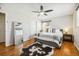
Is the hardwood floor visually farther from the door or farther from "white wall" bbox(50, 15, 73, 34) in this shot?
"white wall" bbox(50, 15, 73, 34)

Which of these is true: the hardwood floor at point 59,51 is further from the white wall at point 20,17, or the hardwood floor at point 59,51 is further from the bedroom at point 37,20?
the white wall at point 20,17

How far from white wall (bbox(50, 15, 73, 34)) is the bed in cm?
12

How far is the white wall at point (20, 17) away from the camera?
1.95 m

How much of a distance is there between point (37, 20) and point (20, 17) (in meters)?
0.33

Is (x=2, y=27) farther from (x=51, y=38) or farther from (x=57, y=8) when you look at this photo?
(x=57, y=8)

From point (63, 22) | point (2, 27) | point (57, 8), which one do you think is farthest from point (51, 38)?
point (2, 27)

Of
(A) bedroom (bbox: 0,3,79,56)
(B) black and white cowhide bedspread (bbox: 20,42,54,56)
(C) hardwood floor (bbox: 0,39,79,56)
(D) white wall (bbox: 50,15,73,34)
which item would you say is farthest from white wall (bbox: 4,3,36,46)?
(D) white wall (bbox: 50,15,73,34)

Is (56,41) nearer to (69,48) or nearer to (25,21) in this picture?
(69,48)

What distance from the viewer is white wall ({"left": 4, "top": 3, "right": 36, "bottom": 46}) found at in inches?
76.7

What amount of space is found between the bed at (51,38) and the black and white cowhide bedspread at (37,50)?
0.08 meters

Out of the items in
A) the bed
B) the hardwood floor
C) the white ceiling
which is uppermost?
the white ceiling

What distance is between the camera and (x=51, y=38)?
2.00m

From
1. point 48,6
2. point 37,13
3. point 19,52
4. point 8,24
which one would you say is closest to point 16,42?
point 19,52

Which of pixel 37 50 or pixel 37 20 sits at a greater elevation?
pixel 37 20
